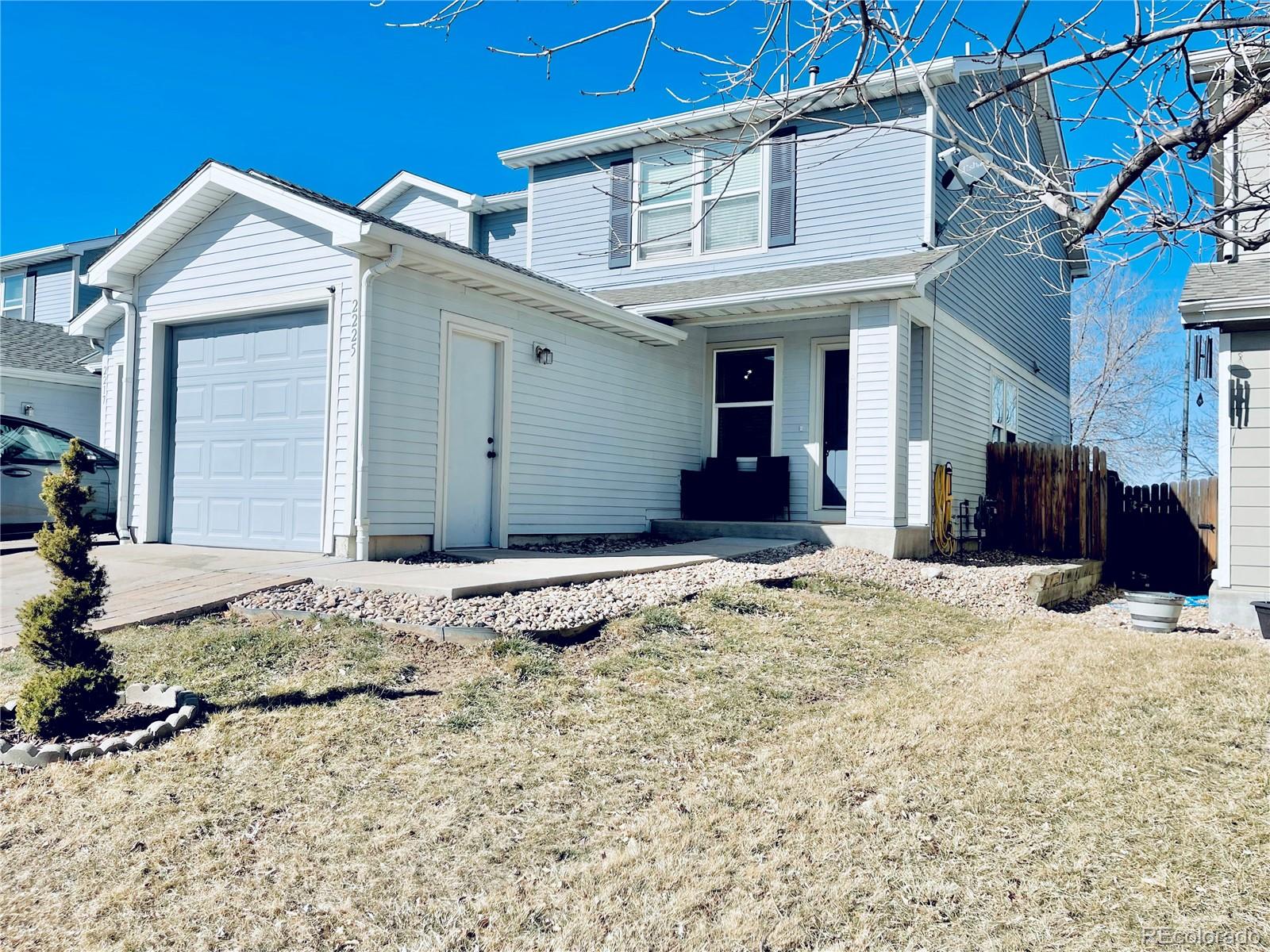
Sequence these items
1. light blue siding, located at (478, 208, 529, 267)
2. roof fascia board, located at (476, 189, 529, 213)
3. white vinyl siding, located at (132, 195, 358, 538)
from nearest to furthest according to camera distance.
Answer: white vinyl siding, located at (132, 195, 358, 538), roof fascia board, located at (476, 189, 529, 213), light blue siding, located at (478, 208, 529, 267)

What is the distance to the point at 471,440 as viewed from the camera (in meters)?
9.42

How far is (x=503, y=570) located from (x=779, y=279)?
18.9ft

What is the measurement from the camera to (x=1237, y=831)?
3.49 m

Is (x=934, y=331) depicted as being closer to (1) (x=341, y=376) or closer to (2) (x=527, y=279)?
(2) (x=527, y=279)

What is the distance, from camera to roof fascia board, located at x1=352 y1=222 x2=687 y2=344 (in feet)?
26.5

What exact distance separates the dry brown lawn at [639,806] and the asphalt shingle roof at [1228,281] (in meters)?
4.05

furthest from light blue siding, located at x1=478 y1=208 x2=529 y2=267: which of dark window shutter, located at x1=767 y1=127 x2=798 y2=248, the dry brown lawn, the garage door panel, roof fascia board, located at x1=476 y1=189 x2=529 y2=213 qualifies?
the dry brown lawn

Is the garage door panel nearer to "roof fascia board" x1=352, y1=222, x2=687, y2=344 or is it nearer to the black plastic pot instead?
"roof fascia board" x1=352, y1=222, x2=687, y2=344

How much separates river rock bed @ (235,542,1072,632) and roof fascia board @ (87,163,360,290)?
10.4 ft

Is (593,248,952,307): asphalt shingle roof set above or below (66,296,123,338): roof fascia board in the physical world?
above

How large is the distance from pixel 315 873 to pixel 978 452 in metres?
12.2

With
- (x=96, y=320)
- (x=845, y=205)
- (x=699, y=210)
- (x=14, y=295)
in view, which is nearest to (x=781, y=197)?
(x=845, y=205)

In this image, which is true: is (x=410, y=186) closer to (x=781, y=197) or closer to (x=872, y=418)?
(x=781, y=197)

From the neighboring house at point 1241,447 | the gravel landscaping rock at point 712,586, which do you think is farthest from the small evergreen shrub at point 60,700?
the neighboring house at point 1241,447
